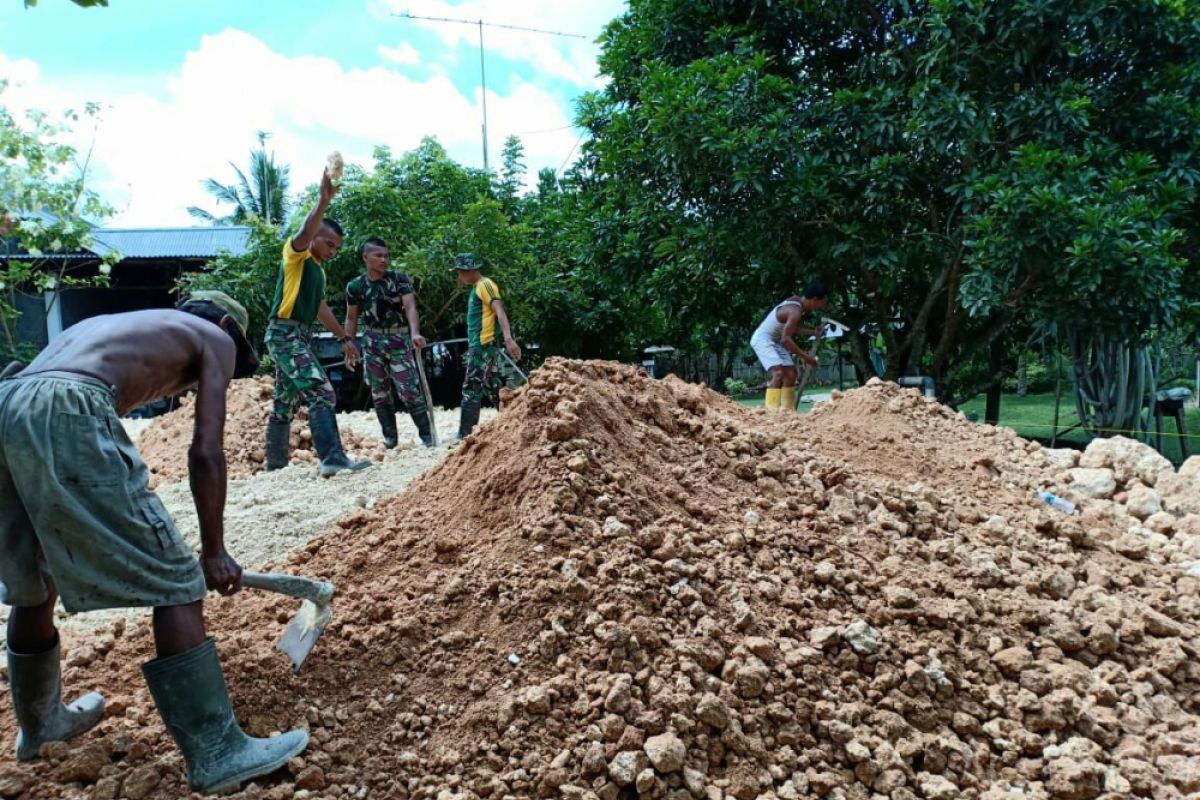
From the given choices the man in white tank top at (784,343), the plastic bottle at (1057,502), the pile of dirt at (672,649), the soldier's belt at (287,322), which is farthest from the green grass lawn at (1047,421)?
the soldier's belt at (287,322)

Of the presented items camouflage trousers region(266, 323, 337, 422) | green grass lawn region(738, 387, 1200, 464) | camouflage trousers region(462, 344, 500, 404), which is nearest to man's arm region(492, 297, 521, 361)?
camouflage trousers region(462, 344, 500, 404)

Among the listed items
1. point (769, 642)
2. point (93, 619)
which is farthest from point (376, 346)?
point (769, 642)

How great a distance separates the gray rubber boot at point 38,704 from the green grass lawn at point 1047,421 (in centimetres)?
619

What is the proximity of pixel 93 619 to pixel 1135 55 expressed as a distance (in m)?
7.80

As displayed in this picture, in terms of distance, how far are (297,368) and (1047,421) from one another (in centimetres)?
1069

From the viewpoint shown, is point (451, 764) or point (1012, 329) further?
point (1012, 329)

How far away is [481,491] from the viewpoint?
9.59 ft

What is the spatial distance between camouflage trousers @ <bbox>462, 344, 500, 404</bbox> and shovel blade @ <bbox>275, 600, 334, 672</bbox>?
350cm

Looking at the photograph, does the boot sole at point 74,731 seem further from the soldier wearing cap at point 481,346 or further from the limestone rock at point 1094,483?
the limestone rock at point 1094,483

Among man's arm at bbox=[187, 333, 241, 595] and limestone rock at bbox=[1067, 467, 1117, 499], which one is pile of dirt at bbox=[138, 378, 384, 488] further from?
limestone rock at bbox=[1067, 467, 1117, 499]

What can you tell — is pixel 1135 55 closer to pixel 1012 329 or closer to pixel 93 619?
pixel 1012 329

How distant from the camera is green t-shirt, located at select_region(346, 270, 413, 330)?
549 centimetres

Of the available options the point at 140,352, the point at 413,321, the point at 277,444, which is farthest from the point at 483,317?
the point at 140,352

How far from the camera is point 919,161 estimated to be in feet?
22.4
